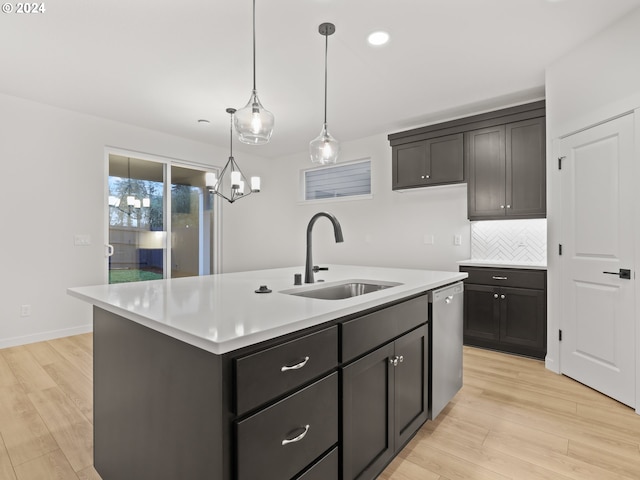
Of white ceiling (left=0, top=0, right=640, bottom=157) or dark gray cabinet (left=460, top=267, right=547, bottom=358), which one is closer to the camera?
white ceiling (left=0, top=0, right=640, bottom=157)

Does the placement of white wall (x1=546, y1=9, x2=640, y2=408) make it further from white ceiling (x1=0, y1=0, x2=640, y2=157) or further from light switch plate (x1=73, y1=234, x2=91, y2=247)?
light switch plate (x1=73, y1=234, x2=91, y2=247)

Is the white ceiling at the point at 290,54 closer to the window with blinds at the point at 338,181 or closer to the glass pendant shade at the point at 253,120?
the glass pendant shade at the point at 253,120

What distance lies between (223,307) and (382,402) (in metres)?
0.86

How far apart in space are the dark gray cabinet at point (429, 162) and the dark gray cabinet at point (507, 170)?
0.14 meters

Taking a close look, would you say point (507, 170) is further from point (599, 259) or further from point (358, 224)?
point (358, 224)

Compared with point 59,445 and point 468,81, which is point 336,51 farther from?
point 59,445

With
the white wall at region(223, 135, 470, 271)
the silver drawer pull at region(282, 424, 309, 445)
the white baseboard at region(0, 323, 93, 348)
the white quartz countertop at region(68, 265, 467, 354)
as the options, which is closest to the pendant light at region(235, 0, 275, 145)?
the white quartz countertop at region(68, 265, 467, 354)

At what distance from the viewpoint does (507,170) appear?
3561 millimetres

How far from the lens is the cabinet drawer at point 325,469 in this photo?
1145 millimetres

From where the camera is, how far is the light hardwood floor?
1693 mm

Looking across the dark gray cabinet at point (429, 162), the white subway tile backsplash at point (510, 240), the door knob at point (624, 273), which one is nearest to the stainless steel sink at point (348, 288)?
the door knob at point (624, 273)

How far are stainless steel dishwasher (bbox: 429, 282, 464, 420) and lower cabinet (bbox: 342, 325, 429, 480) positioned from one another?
8 cm

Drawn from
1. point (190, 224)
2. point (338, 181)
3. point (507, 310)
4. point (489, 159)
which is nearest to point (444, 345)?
point (507, 310)

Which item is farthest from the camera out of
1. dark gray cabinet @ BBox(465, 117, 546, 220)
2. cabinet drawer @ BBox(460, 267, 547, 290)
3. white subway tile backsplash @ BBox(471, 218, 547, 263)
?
white subway tile backsplash @ BBox(471, 218, 547, 263)
